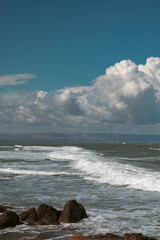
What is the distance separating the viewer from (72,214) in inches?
527

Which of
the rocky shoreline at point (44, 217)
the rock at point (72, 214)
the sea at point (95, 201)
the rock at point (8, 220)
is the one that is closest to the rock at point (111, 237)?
the sea at point (95, 201)

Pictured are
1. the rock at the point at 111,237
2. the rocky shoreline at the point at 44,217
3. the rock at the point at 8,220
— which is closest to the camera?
the rock at the point at 111,237

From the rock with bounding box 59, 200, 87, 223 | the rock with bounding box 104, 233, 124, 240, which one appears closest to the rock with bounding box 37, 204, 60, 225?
the rock with bounding box 59, 200, 87, 223

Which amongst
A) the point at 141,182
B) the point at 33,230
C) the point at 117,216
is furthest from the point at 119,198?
the point at 33,230

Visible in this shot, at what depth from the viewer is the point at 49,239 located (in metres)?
10.9

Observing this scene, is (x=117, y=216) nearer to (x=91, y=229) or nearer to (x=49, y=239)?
(x=91, y=229)

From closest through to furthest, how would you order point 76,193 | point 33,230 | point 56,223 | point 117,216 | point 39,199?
point 33,230
point 56,223
point 117,216
point 39,199
point 76,193

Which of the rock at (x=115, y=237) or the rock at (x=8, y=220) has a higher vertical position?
the rock at (x=8, y=220)

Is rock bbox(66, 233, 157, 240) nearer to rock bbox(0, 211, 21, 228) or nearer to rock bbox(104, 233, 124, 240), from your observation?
rock bbox(104, 233, 124, 240)

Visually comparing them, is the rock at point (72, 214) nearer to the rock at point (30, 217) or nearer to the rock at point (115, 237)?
the rock at point (30, 217)

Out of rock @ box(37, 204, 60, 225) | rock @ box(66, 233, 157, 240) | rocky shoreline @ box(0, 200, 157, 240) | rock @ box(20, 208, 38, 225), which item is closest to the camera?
rock @ box(66, 233, 157, 240)

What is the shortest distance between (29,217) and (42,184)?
11.2 meters

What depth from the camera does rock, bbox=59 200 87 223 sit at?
13.3 m

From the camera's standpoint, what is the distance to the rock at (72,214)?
13.3m
